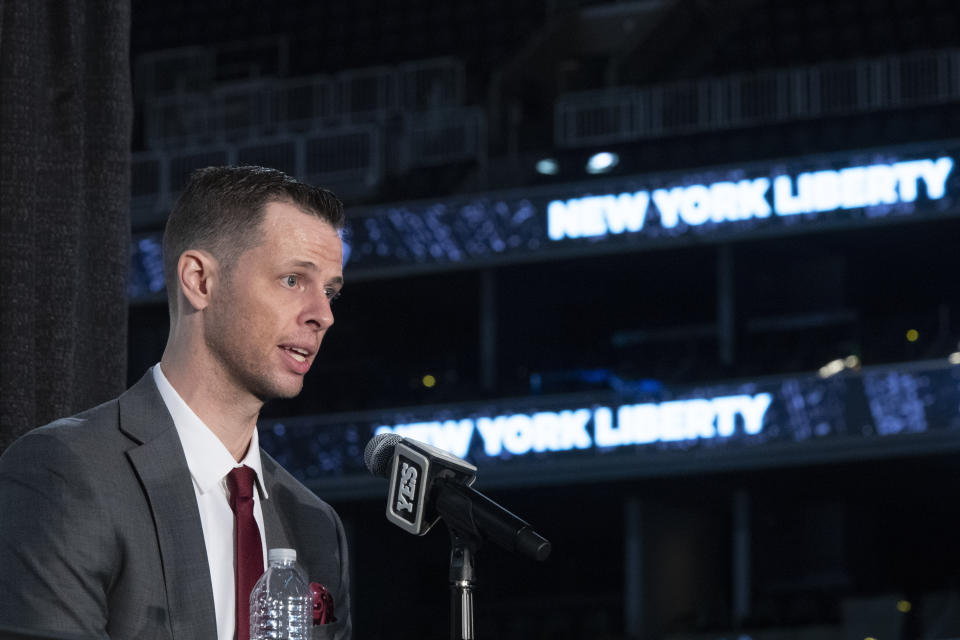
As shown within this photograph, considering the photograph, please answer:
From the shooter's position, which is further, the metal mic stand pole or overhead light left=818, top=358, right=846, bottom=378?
overhead light left=818, top=358, right=846, bottom=378

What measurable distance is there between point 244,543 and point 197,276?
0.35 metres

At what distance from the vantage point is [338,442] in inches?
599

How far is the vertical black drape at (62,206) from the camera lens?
240cm

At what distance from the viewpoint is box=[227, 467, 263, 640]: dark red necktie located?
2025 mm

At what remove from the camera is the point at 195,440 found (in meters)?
2.12

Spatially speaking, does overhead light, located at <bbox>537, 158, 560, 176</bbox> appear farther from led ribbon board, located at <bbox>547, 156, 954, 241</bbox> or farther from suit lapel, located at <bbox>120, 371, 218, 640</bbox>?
suit lapel, located at <bbox>120, 371, 218, 640</bbox>

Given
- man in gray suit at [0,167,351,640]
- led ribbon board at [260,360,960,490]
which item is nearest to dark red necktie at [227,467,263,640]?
man in gray suit at [0,167,351,640]

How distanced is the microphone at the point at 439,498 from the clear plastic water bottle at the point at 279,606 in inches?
5.9

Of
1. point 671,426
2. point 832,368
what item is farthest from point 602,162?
point 832,368

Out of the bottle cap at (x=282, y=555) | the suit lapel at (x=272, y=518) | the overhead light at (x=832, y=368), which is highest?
the overhead light at (x=832, y=368)

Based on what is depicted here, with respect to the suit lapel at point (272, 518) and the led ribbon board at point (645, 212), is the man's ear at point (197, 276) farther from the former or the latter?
the led ribbon board at point (645, 212)

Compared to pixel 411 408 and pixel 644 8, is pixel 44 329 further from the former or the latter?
pixel 644 8

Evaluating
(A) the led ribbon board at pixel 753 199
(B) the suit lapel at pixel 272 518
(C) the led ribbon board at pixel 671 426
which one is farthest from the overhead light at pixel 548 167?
(B) the suit lapel at pixel 272 518

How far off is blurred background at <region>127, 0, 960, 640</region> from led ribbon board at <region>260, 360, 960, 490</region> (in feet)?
0.08
